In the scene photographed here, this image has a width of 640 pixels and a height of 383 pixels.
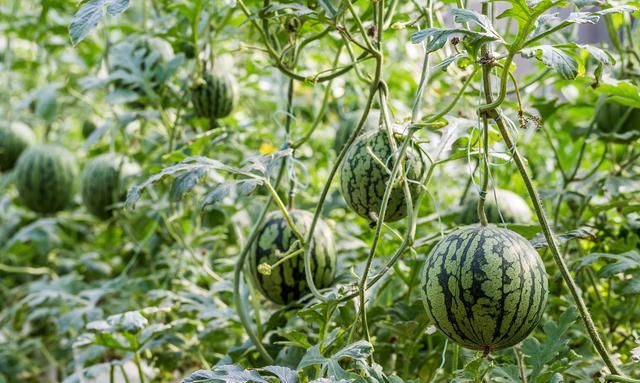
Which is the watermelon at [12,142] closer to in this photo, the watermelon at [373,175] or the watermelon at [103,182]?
the watermelon at [103,182]

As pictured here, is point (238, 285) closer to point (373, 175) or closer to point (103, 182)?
point (373, 175)

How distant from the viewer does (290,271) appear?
1805 millimetres

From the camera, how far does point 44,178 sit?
3.43 m

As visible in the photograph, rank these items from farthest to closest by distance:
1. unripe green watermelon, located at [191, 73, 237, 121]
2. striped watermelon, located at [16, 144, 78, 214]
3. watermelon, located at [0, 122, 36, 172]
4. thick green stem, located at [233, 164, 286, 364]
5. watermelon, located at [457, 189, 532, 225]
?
watermelon, located at [0, 122, 36, 172], striped watermelon, located at [16, 144, 78, 214], unripe green watermelon, located at [191, 73, 237, 121], watermelon, located at [457, 189, 532, 225], thick green stem, located at [233, 164, 286, 364]

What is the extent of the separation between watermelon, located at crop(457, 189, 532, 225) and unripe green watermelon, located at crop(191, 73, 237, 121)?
73 cm

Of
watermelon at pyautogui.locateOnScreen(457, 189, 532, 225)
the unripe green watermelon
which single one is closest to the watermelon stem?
watermelon at pyautogui.locateOnScreen(457, 189, 532, 225)

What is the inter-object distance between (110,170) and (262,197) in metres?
0.77

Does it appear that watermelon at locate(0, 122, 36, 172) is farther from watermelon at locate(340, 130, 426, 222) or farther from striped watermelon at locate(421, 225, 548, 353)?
striped watermelon at locate(421, 225, 548, 353)

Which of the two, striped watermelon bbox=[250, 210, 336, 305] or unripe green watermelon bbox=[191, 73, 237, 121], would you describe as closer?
striped watermelon bbox=[250, 210, 336, 305]

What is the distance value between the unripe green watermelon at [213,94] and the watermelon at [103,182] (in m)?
0.75

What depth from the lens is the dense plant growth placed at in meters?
1.28

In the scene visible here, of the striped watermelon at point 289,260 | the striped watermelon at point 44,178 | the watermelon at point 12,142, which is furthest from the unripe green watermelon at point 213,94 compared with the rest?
the watermelon at point 12,142

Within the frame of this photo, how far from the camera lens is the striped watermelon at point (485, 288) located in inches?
48.4

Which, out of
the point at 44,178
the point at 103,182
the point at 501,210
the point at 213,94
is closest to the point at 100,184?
the point at 103,182
